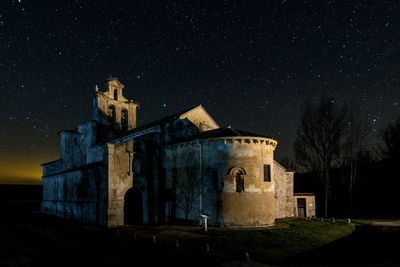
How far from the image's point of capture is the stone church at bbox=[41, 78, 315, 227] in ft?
70.2

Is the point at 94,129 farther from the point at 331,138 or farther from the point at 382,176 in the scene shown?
the point at 382,176

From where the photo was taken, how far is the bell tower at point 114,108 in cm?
3312

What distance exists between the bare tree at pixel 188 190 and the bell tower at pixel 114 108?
47.6ft

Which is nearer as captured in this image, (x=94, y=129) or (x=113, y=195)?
(x=113, y=195)

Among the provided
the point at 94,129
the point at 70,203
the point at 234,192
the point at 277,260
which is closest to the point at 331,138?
the point at 234,192

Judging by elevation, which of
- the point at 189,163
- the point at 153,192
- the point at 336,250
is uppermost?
the point at 189,163

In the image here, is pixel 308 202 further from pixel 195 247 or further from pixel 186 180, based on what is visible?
pixel 195 247

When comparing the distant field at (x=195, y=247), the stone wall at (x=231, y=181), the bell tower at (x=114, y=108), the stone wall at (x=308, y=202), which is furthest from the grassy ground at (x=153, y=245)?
the bell tower at (x=114, y=108)

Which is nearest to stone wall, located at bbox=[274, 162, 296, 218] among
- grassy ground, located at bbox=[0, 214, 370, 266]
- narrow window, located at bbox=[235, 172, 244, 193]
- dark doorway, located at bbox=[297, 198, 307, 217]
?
dark doorway, located at bbox=[297, 198, 307, 217]

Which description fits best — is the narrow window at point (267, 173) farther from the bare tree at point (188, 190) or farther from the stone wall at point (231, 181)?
the bare tree at point (188, 190)

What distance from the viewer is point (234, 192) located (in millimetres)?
21172

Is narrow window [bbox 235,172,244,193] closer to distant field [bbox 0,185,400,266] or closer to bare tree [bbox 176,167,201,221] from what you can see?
bare tree [bbox 176,167,201,221]

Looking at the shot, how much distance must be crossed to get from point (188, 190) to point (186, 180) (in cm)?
82

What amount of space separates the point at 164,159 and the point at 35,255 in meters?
13.2
